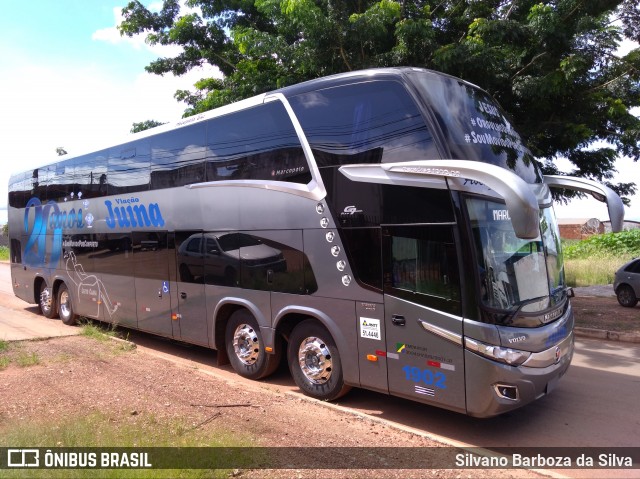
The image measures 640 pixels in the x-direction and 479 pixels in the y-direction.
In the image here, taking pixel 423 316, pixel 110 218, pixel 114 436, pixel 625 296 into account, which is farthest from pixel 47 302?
pixel 625 296

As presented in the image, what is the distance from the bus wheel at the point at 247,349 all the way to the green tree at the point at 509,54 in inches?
238

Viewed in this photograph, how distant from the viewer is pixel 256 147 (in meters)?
7.21

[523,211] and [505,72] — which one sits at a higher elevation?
[505,72]

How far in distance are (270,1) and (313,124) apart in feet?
18.6

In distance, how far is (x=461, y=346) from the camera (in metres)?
5.00

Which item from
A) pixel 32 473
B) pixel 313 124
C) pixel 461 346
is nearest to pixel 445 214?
pixel 461 346

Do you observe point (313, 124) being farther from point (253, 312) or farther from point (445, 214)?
point (253, 312)

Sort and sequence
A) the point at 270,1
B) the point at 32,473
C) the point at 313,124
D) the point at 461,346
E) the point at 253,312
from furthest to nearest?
the point at 270,1 → the point at 253,312 → the point at 313,124 → the point at 461,346 → the point at 32,473

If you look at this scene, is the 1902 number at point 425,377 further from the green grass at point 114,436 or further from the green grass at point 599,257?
the green grass at point 599,257

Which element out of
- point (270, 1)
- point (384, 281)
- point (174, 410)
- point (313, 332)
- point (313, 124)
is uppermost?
point (270, 1)

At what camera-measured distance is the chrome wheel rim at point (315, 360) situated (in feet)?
21.0

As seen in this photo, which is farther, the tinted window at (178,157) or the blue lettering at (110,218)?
the blue lettering at (110,218)

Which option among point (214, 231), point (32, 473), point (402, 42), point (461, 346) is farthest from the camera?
point (402, 42)

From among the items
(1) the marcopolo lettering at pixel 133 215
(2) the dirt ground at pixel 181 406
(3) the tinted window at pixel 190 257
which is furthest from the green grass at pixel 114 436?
(1) the marcopolo lettering at pixel 133 215
